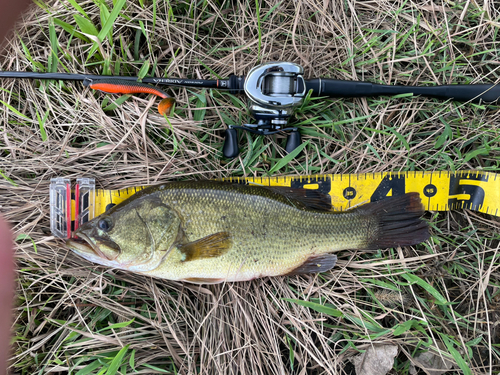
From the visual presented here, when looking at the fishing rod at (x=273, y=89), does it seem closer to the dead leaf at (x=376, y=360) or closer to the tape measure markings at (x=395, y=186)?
the tape measure markings at (x=395, y=186)

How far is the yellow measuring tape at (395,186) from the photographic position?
3.19 m

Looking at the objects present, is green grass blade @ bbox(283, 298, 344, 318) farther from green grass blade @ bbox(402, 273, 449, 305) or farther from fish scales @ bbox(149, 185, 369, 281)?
green grass blade @ bbox(402, 273, 449, 305)

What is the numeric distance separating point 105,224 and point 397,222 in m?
2.71

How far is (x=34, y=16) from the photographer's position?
3.16 meters

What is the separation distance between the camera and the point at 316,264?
2.95 m

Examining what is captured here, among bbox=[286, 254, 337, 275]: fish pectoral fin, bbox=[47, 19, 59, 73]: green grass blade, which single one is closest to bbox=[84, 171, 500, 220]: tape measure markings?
bbox=[286, 254, 337, 275]: fish pectoral fin

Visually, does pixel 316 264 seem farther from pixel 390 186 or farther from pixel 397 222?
pixel 390 186

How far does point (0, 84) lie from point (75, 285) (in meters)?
2.18

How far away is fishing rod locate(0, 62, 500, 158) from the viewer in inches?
114

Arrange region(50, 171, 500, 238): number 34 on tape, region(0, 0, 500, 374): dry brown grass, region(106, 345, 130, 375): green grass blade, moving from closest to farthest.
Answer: region(106, 345, 130, 375): green grass blade < region(0, 0, 500, 374): dry brown grass < region(50, 171, 500, 238): number 34 on tape

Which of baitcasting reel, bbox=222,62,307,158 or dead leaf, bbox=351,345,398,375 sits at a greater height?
baitcasting reel, bbox=222,62,307,158

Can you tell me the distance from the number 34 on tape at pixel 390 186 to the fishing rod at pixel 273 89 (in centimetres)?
44

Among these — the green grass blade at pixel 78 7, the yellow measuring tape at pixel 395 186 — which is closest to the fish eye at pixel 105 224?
the yellow measuring tape at pixel 395 186

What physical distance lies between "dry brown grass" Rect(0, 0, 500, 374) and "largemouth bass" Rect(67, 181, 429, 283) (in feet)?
1.03
